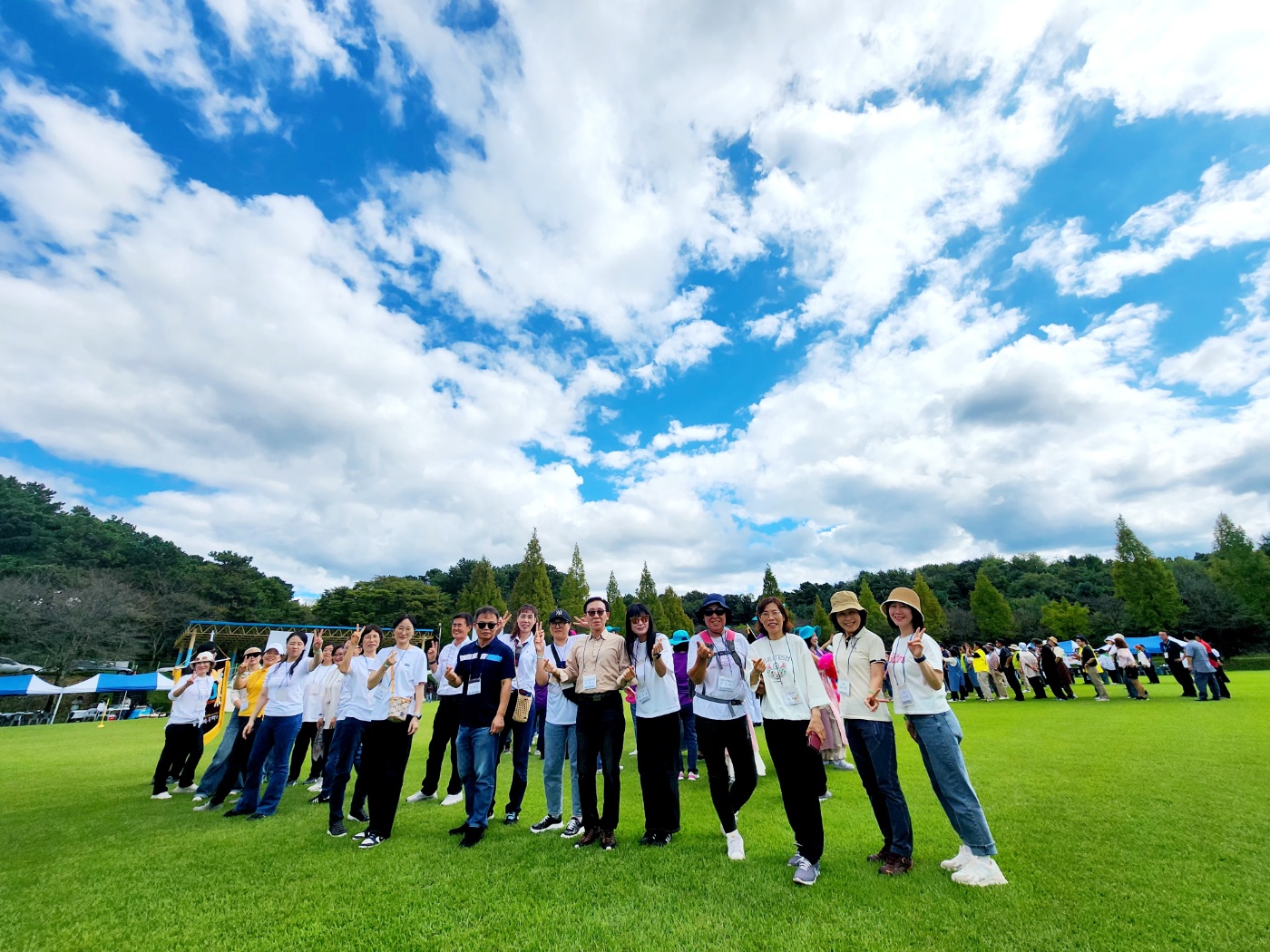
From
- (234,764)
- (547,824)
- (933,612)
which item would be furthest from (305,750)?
(933,612)

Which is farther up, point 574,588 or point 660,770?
point 574,588

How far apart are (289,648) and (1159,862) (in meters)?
8.70

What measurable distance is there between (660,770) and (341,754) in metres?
3.32

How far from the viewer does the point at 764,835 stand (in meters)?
4.94

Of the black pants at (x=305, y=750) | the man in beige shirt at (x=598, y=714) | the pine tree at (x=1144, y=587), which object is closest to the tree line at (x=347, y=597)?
the pine tree at (x=1144, y=587)

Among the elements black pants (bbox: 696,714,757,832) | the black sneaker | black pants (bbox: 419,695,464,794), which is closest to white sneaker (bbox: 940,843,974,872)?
black pants (bbox: 696,714,757,832)

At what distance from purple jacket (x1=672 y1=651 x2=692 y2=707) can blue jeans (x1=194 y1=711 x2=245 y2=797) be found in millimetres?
5990

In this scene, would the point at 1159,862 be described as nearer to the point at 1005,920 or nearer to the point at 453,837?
the point at 1005,920

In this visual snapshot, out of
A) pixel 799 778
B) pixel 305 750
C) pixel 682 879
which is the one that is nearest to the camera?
pixel 682 879

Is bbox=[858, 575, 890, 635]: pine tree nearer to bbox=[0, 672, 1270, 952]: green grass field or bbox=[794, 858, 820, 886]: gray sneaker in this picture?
bbox=[0, 672, 1270, 952]: green grass field

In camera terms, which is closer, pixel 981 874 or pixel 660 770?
pixel 981 874

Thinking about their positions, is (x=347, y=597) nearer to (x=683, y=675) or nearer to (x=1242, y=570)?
(x=683, y=675)

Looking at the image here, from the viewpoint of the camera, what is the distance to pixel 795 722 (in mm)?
4344

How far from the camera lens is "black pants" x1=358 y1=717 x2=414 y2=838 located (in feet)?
17.0
